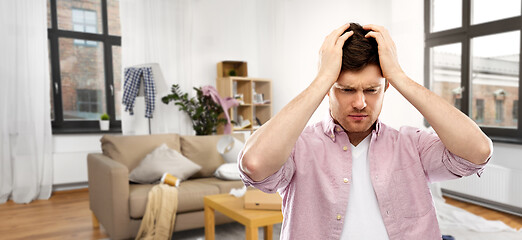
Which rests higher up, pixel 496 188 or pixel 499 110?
pixel 499 110

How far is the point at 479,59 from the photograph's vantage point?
158 inches

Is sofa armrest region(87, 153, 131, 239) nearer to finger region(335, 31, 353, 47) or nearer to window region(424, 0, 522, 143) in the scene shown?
finger region(335, 31, 353, 47)

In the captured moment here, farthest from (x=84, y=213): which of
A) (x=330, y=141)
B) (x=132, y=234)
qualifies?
(x=330, y=141)

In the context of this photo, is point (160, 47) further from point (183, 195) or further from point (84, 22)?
point (183, 195)

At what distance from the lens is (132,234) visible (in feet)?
8.57

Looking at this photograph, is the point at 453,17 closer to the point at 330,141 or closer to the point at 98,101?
the point at 330,141

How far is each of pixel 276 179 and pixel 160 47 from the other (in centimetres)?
450

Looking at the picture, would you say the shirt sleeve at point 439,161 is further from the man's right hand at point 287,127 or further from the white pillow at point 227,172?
the white pillow at point 227,172

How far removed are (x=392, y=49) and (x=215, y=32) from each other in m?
4.86

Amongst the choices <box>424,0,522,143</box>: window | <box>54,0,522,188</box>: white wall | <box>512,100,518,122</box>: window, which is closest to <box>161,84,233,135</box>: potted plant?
<box>54,0,522,188</box>: white wall

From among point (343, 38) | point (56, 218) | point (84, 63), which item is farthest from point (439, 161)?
point (84, 63)

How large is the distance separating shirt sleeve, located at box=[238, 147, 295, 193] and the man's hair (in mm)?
229

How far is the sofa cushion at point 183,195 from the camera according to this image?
2611 millimetres

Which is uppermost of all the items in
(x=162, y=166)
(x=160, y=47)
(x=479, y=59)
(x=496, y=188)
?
(x=160, y=47)
